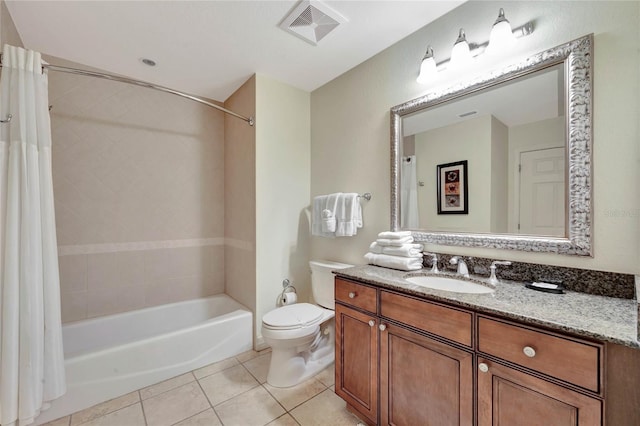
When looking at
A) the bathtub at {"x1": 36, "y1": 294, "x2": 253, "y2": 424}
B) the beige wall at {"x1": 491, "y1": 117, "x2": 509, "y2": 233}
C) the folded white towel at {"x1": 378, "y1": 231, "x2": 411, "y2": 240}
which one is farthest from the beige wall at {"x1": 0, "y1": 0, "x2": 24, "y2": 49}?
the beige wall at {"x1": 491, "y1": 117, "x2": 509, "y2": 233}

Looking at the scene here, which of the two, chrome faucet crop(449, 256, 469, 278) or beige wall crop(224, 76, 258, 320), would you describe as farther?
beige wall crop(224, 76, 258, 320)

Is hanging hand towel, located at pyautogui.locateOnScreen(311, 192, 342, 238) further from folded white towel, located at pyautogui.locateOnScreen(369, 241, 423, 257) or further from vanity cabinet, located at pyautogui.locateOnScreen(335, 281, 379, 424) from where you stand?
vanity cabinet, located at pyautogui.locateOnScreen(335, 281, 379, 424)

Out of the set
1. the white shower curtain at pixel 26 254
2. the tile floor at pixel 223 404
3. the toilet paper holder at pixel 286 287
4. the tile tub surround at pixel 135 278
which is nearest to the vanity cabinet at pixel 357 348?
the tile floor at pixel 223 404

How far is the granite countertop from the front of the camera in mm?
737

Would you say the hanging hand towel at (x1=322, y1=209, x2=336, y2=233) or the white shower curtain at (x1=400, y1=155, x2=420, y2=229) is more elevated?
the white shower curtain at (x1=400, y1=155, x2=420, y2=229)

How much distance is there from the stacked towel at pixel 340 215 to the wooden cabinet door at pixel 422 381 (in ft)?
2.81

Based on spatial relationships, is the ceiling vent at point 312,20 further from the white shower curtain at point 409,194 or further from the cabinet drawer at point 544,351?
the cabinet drawer at point 544,351

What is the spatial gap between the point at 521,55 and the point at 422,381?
158 centimetres

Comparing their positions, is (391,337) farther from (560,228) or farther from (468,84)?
(468,84)

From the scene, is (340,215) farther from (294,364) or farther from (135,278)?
(135,278)

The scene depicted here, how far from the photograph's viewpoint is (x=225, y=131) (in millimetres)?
2803

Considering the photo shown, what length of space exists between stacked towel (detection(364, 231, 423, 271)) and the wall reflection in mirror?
178mm

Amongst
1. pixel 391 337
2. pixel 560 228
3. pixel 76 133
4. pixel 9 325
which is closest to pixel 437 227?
pixel 560 228

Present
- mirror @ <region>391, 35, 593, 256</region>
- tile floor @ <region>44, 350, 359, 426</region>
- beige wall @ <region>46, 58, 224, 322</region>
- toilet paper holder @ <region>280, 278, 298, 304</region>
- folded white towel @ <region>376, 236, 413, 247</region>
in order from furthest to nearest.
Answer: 1. toilet paper holder @ <region>280, 278, 298, 304</region>
2. beige wall @ <region>46, 58, 224, 322</region>
3. folded white towel @ <region>376, 236, 413, 247</region>
4. tile floor @ <region>44, 350, 359, 426</region>
5. mirror @ <region>391, 35, 593, 256</region>
